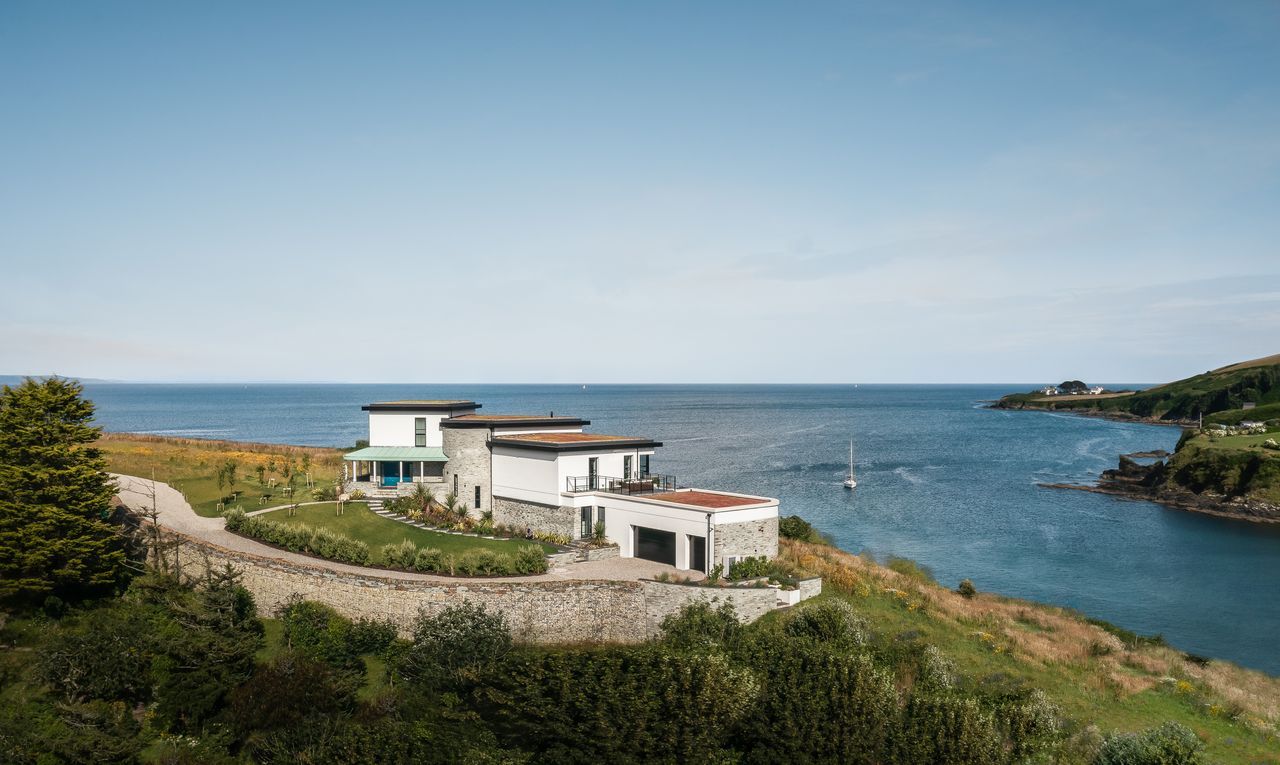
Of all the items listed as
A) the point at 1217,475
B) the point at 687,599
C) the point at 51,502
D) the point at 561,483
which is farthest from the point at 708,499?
the point at 1217,475

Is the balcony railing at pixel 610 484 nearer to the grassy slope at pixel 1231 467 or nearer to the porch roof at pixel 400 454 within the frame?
the porch roof at pixel 400 454

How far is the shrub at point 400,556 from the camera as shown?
30.4 metres

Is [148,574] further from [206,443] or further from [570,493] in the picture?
A: [206,443]

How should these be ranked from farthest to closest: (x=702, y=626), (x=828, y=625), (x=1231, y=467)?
(x=1231, y=467)
(x=702, y=626)
(x=828, y=625)

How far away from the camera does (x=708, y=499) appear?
3450cm

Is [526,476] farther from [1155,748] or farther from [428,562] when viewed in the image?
[1155,748]

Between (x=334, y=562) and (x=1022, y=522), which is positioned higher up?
(x=334, y=562)

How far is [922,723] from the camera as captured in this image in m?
20.9

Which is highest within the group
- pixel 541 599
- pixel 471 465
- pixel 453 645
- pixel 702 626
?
pixel 471 465

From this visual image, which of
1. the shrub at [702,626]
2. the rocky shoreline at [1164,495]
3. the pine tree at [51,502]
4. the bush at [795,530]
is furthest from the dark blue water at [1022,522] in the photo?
the pine tree at [51,502]

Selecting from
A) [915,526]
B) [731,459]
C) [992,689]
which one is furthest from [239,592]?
[731,459]

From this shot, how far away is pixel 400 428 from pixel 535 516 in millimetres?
11500

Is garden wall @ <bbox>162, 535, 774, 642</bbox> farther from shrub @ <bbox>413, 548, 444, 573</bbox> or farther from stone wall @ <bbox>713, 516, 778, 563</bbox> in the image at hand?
stone wall @ <bbox>713, 516, 778, 563</bbox>

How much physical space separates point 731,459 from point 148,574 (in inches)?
2974
